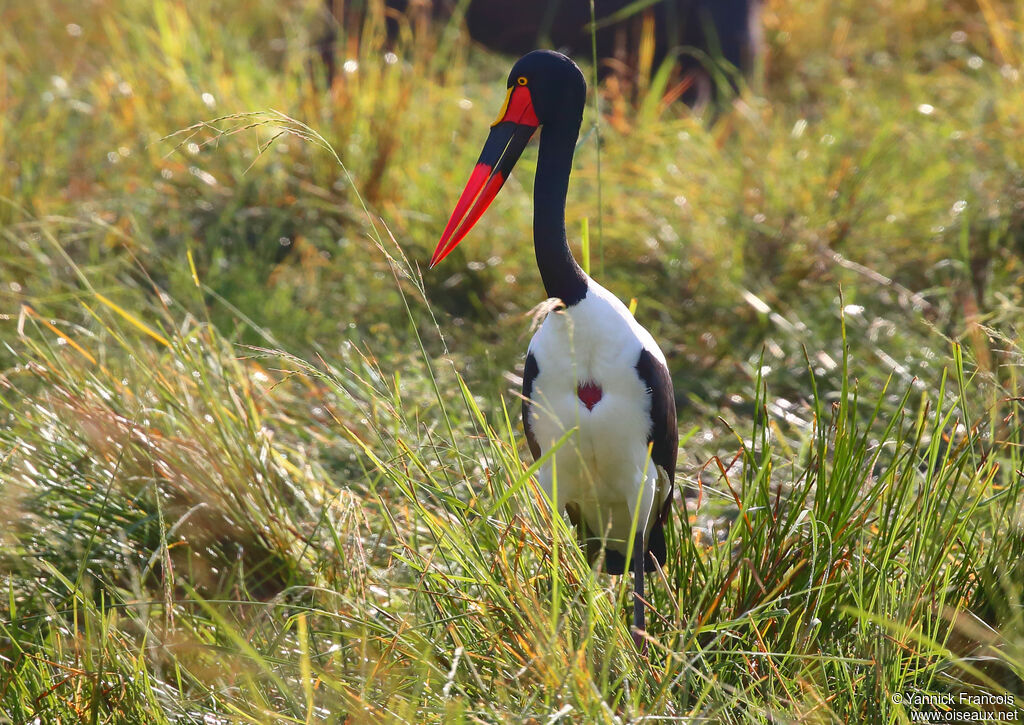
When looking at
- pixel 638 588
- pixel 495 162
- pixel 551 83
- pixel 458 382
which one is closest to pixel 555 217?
pixel 495 162

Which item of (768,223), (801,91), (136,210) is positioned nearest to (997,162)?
(768,223)

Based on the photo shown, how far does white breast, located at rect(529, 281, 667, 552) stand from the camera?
236 centimetres

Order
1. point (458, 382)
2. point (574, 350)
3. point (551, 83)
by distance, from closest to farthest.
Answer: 1. point (458, 382)
2. point (574, 350)
3. point (551, 83)

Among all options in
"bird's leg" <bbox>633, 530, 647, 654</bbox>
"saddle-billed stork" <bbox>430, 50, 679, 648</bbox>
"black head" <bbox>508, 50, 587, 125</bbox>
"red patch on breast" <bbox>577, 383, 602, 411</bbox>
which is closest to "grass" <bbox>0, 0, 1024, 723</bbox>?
"bird's leg" <bbox>633, 530, 647, 654</bbox>

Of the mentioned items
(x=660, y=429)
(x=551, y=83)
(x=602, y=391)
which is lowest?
(x=660, y=429)

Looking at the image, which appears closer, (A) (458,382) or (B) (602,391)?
(A) (458,382)

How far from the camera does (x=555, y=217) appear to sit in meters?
2.39

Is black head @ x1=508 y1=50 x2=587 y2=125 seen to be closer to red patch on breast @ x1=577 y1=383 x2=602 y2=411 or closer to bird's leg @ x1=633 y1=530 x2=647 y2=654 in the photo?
red patch on breast @ x1=577 y1=383 x2=602 y2=411

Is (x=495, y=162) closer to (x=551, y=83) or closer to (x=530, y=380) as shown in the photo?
(x=551, y=83)

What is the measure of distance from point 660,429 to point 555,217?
1.68ft

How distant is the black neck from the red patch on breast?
0.18 m

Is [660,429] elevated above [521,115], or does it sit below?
below

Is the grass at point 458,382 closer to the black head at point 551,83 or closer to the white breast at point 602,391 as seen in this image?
the white breast at point 602,391

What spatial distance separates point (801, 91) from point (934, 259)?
1992 mm
